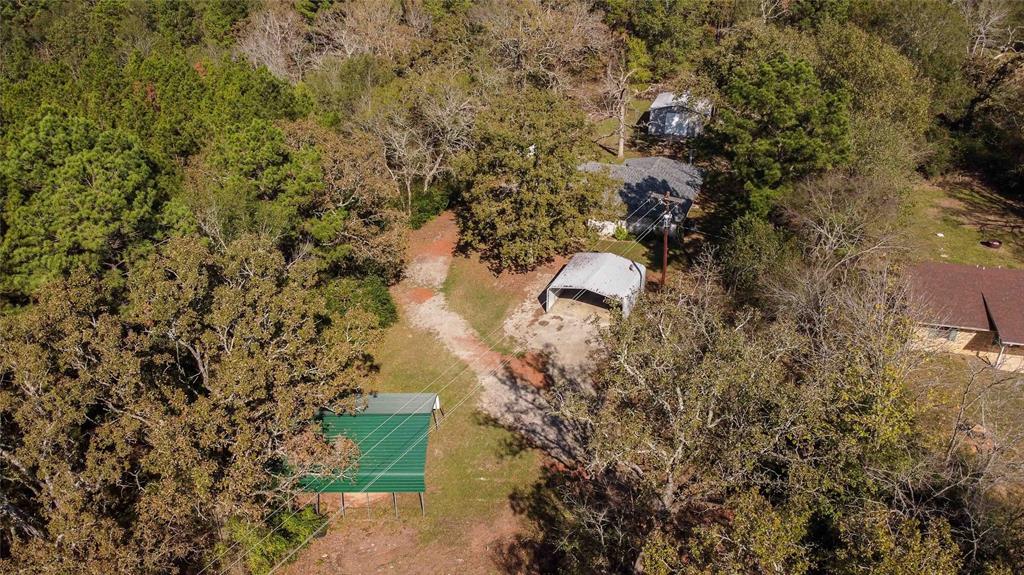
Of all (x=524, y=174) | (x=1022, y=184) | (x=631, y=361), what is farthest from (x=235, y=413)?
(x=1022, y=184)

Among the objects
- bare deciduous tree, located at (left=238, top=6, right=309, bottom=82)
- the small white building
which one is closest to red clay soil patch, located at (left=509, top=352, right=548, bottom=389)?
the small white building

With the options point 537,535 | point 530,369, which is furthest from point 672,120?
point 537,535

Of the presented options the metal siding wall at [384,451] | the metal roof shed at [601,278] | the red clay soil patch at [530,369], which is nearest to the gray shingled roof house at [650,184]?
the metal roof shed at [601,278]

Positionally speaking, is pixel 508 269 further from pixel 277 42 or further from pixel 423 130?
pixel 277 42

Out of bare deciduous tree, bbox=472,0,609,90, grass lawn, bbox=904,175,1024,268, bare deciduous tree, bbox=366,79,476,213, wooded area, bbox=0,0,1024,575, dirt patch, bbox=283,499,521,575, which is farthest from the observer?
bare deciduous tree, bbox=472,0,609,90

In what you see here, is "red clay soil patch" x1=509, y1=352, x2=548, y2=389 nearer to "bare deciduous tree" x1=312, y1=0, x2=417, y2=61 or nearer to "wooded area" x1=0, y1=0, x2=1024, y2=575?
"wooded area" x1=0, y1=0, x2=1024, y2=575

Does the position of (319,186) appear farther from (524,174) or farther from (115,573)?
(115,573)
